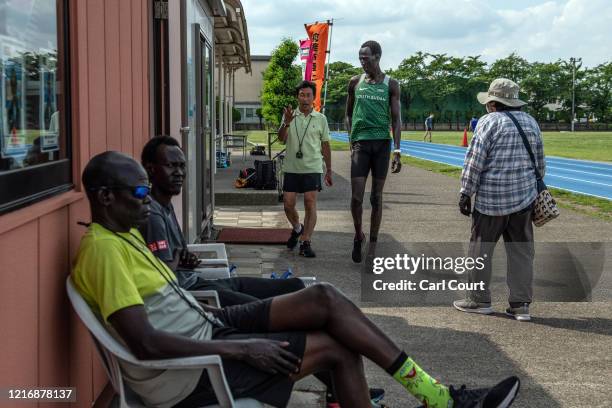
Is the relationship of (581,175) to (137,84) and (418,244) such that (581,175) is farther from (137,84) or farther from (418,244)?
(137,84)

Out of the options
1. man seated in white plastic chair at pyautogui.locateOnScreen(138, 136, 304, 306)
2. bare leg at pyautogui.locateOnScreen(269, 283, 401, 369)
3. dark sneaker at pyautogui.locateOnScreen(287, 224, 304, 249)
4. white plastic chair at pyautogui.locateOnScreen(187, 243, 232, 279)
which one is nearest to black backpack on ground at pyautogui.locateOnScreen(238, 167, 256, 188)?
dark sneaker at pyautogui.locateOnScreen(287, 224, 304, 249)

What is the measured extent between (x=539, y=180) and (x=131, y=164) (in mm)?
4232

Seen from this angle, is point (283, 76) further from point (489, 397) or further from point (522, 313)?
point (489, 397)

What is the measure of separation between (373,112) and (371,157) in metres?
0.45

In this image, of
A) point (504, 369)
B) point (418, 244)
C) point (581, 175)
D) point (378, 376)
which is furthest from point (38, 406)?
point (581, 175)

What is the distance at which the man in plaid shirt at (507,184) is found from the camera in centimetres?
652

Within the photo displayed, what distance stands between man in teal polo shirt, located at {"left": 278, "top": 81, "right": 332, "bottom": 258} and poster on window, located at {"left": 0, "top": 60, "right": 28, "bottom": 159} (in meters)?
6.18

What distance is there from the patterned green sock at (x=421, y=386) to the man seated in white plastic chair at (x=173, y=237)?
0.98 meters

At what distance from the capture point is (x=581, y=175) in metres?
23.6

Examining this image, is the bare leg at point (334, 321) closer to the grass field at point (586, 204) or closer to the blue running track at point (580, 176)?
the grass field at point (586, 204)

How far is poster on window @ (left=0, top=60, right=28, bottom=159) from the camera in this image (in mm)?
2756

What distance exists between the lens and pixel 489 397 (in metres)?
3.67

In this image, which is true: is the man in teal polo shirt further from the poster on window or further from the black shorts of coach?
the poster on window

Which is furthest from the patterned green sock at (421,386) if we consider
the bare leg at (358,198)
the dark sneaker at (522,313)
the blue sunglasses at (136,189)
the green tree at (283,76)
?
the green tree at (283,76)
